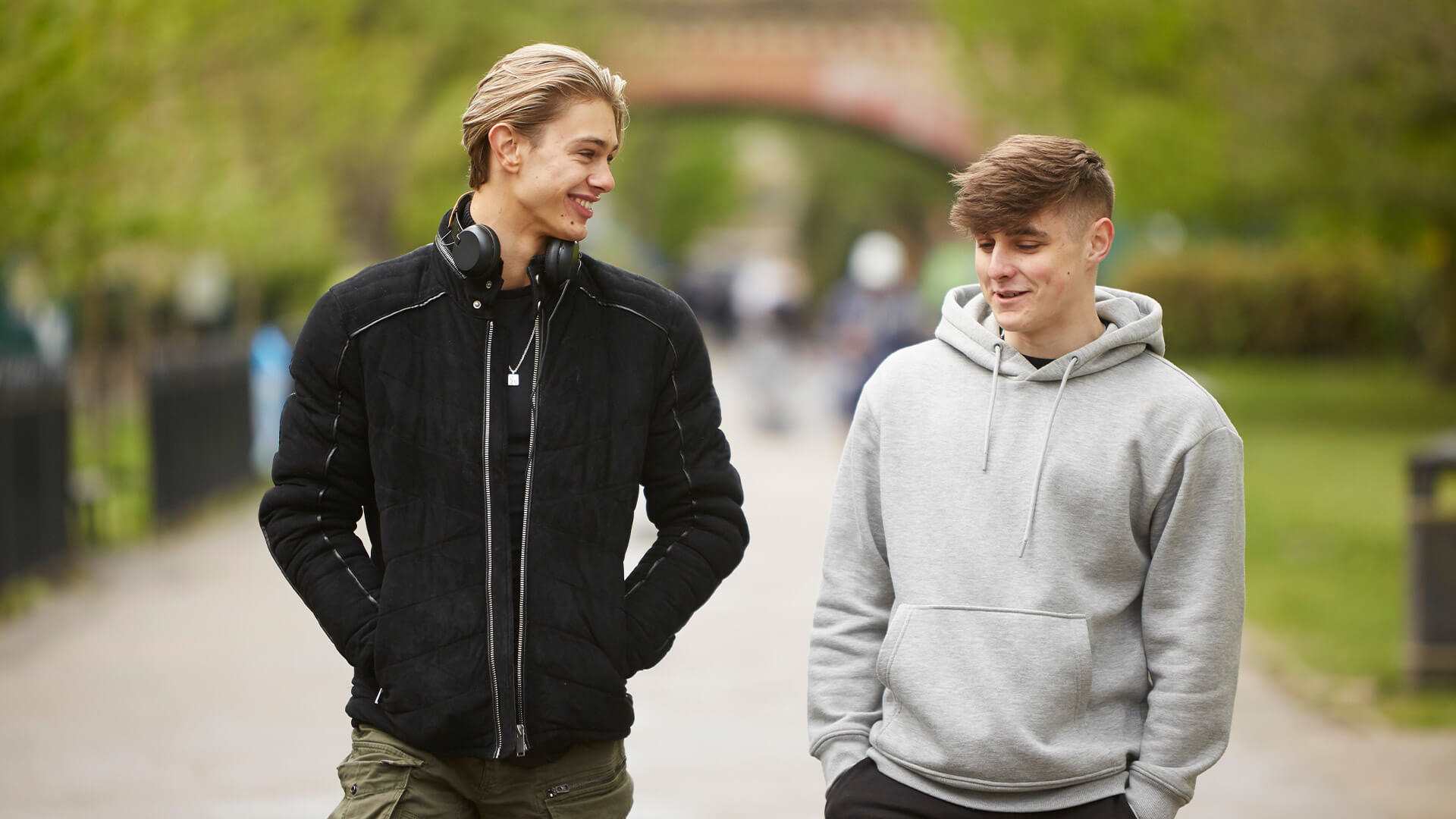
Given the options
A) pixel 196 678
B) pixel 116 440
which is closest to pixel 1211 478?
pixel 196 678

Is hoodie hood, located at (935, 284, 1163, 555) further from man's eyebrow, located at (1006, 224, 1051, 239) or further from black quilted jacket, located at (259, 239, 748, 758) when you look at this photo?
black quilted jacket, located at (259, 239, 748, 758)

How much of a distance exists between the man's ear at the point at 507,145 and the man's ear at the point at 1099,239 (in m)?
0.90

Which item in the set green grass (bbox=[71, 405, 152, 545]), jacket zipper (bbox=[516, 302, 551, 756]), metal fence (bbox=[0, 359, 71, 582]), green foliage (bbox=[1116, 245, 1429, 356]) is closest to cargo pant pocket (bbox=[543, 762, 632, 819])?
jacket zipper (bbox=[516, 302, 551, 756])

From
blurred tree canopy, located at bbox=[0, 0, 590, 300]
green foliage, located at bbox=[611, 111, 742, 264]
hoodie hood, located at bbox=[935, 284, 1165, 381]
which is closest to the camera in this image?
hoodie hood, located at bbox=[935, 284, 1165, 381]

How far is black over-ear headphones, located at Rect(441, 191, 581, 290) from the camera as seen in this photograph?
3.04 metres

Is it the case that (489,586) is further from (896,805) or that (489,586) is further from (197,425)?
(197,425)

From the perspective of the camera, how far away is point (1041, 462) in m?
2.96

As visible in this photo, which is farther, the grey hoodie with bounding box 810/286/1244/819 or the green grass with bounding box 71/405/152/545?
the green grass with bounding box 71/405/152/545

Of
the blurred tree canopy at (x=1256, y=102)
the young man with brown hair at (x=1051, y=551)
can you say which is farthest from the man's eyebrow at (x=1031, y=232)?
the blurred tree canopy at (x=1256, y=102)

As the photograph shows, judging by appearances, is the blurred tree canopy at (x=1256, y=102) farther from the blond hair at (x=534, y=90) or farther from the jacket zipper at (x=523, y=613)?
the jacket zipper at (x=523, y=613)

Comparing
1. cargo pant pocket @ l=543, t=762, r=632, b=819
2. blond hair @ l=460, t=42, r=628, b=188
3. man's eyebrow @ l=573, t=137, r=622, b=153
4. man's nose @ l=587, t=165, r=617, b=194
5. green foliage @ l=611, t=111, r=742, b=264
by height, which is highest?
green foliage @ l=611, t=111, r=742, b=264

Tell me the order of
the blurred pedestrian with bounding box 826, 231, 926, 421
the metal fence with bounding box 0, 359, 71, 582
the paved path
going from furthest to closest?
the blurred pedestrian with bounding box 826, 231, 926, 421 < the metal fence with bounding box 0, 359, 71, 582 < the paved path

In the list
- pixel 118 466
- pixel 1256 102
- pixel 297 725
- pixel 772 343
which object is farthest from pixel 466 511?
pixel 772 343

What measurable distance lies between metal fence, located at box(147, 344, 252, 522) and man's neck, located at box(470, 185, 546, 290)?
1051cm
